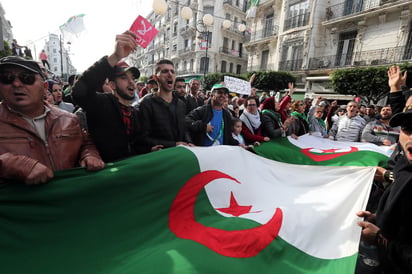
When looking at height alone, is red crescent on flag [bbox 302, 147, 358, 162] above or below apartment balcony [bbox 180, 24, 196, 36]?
below

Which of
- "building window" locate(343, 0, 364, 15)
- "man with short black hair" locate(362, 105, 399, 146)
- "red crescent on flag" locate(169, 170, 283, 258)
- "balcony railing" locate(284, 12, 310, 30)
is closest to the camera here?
"red crescent on flag" locate(169, 170, 283, 258)

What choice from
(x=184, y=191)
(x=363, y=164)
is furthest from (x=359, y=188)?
(x=184, y=191)

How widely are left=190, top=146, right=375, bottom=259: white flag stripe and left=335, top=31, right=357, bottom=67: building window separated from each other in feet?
59.0

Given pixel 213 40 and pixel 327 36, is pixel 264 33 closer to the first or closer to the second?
pixel 327 36

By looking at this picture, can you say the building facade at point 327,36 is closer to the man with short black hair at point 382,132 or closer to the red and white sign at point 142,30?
the man with short black hair at point 382,132

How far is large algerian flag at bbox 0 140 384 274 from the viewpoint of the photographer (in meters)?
1.33

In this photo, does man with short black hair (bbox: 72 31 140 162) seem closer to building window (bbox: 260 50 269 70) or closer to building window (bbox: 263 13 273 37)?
building window (bbox: 260 50 269 70)

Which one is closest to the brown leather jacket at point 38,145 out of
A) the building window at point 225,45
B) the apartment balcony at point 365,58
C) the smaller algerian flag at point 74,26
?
the smaller algerian flag at point 74,26

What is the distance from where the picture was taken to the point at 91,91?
187cm

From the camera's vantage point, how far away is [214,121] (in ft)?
11.5

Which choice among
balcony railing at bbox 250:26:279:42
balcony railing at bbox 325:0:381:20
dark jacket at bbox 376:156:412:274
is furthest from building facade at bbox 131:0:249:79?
dark jacket at bbox 376:156:412:274

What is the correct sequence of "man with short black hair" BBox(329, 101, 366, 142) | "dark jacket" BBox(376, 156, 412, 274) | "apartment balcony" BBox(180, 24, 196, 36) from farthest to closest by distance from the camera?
"apartment balcony" BBox(180, 24, 196, 36)
"man with short black hair" BBox(329, 101, 366, 142)
"dark jacket" BBox(376, 156, 412, 274)

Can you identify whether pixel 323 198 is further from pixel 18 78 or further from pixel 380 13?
pixel 380 13

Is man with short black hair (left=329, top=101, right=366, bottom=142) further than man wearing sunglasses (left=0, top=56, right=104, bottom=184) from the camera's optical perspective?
Yes
